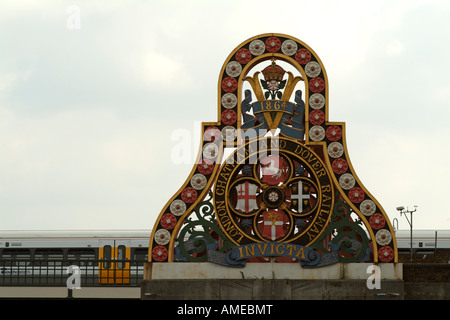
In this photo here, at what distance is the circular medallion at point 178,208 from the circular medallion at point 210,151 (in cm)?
171

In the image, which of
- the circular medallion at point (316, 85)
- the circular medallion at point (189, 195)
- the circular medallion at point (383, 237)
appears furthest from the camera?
the circular medallion at point (316, 85)

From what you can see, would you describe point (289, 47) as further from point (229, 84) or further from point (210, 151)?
point (210, 151)

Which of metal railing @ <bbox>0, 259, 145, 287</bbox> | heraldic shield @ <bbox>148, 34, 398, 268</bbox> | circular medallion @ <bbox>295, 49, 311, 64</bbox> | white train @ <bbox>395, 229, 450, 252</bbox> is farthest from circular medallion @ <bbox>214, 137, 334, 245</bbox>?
white train @ <bbox>395, 229, 450, 252</bbox>

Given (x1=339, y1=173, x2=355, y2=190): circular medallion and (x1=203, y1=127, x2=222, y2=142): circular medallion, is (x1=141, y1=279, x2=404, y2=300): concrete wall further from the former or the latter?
(x1=203, y1=127, x2=222, y2=142): circular medallion

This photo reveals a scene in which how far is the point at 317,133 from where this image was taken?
974 inches

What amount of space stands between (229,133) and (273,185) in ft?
7.28

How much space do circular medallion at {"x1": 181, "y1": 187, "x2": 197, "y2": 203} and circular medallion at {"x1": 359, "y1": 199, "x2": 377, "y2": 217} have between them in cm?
529

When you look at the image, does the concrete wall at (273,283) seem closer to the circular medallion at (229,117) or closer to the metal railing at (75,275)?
the metal railing at (75,275)

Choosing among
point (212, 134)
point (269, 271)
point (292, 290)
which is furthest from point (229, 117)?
point (292, 290)

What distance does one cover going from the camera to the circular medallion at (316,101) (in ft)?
81.7

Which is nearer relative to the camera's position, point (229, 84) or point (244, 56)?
point (229, 84)

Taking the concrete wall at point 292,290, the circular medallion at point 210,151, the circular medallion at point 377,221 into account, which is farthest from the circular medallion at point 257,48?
the concrete wall at point 292,290

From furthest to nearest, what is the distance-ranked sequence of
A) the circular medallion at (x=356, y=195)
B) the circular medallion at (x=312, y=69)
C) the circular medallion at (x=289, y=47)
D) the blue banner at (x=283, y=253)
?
the circular medallion at (x=289, y=47)
the circular medallion at (x=312, y=69)
the circular medallion at (x=356, y=195)
the blue banner at (x=283, y=253)
